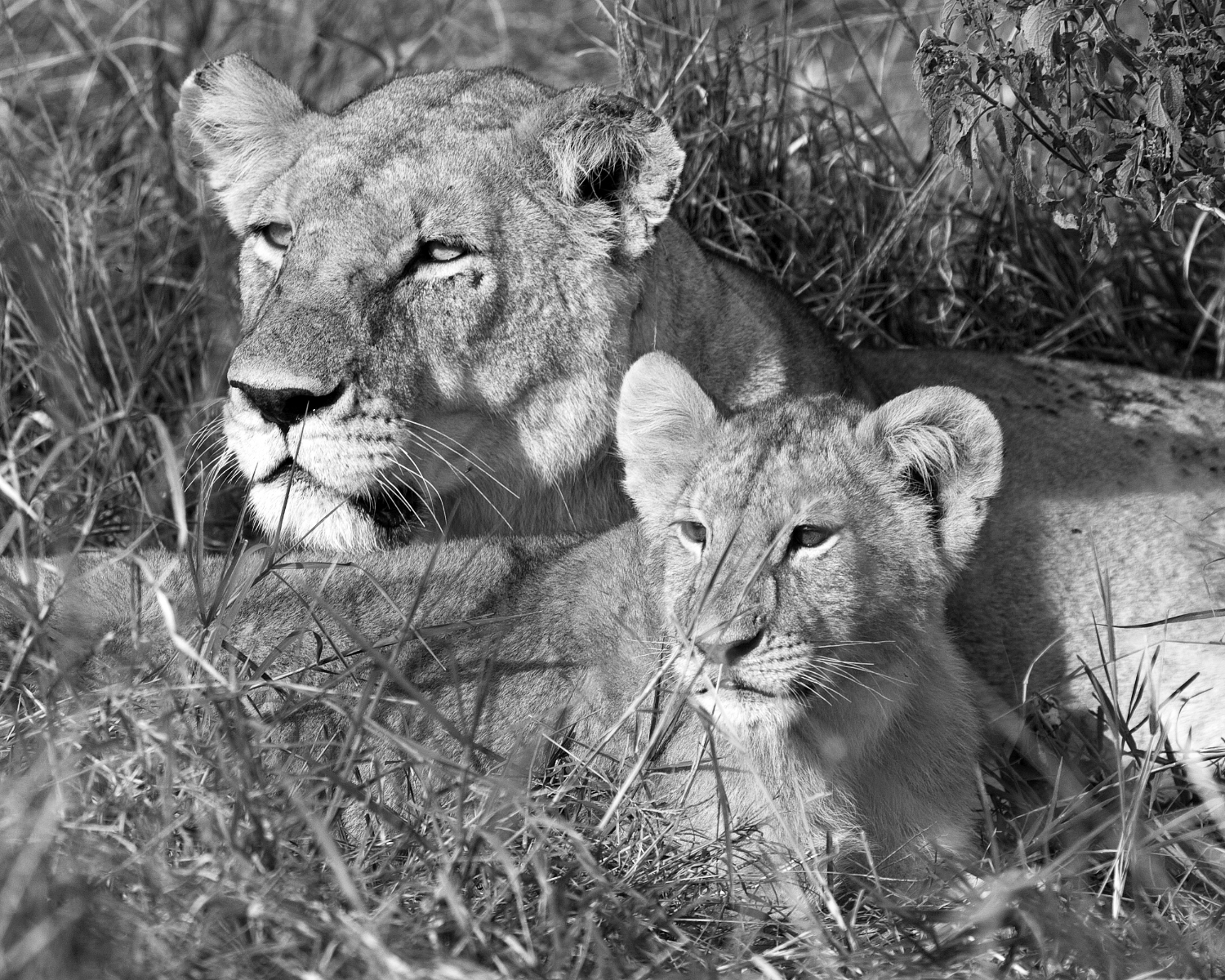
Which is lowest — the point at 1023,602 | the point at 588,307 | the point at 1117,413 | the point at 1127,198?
the point at 1023,602

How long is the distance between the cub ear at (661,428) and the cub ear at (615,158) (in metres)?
0.60

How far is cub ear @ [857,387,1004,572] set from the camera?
13.2 ft

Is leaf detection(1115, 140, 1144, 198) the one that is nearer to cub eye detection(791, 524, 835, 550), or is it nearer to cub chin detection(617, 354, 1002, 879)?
cub chin detection(617, 354, 1002, 879)

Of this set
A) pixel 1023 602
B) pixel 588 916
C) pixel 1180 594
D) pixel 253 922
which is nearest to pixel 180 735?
pixel 253 922

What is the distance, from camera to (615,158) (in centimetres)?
461

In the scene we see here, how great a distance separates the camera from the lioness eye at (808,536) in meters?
3.87

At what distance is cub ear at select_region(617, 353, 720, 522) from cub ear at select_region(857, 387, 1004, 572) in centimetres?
46

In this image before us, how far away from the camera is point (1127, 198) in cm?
421

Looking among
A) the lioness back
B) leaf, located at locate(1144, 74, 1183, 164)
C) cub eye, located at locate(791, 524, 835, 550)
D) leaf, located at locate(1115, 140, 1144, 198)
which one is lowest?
the lioness back

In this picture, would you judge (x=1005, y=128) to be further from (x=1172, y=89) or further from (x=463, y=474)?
(x=463, y=474)

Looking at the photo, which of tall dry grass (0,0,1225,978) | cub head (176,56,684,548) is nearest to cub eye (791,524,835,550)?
tall dry grass (0,0,1225,978)

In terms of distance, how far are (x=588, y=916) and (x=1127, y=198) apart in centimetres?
244

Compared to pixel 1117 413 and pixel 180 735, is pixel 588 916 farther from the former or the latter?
pixel 1117 413

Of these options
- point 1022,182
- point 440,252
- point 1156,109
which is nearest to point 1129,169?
point 1156,109
